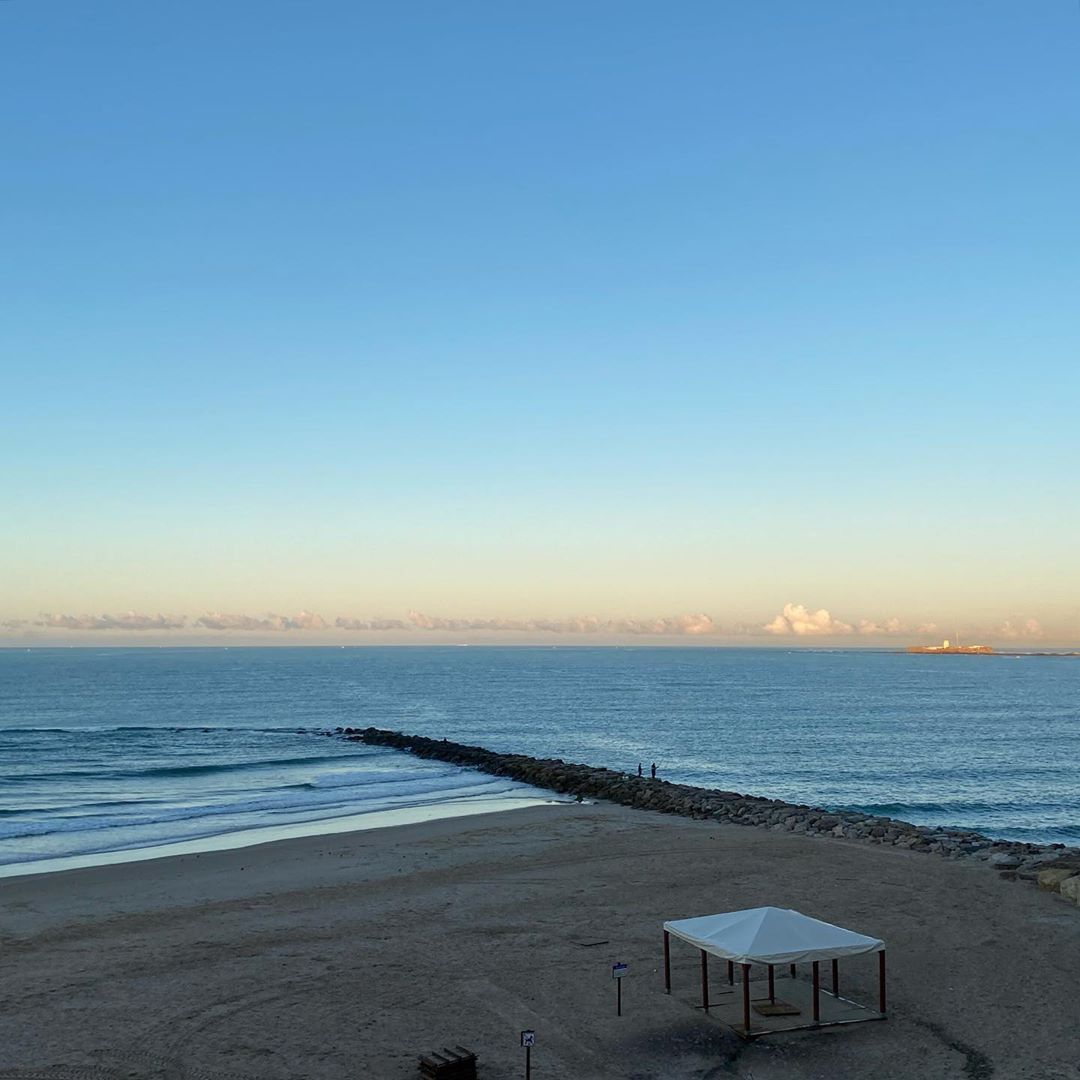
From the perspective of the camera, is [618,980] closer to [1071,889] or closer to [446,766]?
[1071,889]

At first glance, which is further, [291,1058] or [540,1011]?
[540,1011]

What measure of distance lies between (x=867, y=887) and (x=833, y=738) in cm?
5449

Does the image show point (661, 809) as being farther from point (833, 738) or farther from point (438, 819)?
point (833, 738)

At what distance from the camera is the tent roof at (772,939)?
14.7 m

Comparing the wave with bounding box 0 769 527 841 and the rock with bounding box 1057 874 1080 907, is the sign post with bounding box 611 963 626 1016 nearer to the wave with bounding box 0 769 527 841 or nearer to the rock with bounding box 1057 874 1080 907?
the rock with bounding box 1057 874 1080 907

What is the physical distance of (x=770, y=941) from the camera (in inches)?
588

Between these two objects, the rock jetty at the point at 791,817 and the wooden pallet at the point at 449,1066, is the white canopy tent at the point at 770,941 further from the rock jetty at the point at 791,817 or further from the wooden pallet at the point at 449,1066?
the rock jetty at the point at 791,817

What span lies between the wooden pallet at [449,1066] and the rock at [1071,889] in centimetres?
1610

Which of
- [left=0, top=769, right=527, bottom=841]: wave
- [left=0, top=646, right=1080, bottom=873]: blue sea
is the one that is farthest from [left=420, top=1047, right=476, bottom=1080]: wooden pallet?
[left=0, top=769, right=527, bottom=841]: wave

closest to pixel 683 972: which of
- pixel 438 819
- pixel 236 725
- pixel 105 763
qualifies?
pixel 438 819

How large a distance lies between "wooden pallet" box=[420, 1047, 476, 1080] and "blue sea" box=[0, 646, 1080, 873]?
73.1ft

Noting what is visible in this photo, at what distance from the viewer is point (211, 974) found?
1842 centimetres

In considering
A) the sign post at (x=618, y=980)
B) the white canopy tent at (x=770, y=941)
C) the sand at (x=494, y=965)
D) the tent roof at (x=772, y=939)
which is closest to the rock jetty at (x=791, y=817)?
the sand at (x=494, y=965)

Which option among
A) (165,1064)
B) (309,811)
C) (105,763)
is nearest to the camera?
(165,1064)
